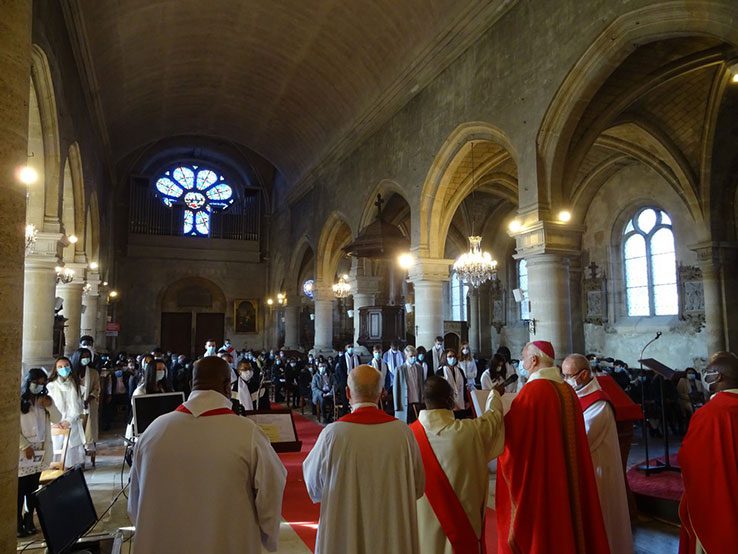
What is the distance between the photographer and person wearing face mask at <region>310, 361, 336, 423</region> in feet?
37.8

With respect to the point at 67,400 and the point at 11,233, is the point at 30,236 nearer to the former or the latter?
the point at 67,400

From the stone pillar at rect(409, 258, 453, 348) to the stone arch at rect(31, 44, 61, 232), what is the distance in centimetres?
704

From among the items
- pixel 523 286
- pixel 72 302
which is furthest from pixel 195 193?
pixel 523 286

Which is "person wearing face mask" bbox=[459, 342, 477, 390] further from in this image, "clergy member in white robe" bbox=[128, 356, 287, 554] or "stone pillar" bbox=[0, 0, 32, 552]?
"stone pillar" bbox=[0, 0, 32, 552]

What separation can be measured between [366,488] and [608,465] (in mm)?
2118

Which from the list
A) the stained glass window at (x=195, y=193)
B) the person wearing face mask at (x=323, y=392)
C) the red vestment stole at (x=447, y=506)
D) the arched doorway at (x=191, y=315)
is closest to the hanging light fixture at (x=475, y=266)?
the person wearing face mask at (x=323, y=392)

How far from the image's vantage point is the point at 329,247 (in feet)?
61.8

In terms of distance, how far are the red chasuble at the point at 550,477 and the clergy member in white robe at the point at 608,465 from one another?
1.80 ft

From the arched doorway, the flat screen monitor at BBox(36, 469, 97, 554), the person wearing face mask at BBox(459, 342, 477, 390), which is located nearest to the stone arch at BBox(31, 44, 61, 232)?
the flat screen monitor at BBox(36, 469, 97, 554)

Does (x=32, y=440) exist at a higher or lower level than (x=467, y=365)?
lower

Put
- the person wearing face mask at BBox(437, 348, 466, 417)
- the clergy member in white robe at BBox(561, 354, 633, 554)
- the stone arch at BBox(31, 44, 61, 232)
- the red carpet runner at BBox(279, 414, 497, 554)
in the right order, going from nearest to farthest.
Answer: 1. the clergy member in white robe at BBox(561, 354, 633, 554)
2. the red carpet runner at BBox(279, 414, 497, 554)
3. the stone arch at BBox(31, 44, 61, 232)
4. the person wearing face mask at BBox(437, 348, 466, 417)

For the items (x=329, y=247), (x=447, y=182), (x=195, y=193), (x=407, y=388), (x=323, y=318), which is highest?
(x=195, y=193)

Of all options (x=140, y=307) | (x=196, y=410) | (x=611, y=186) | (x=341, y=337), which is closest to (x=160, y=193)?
(x=140, y=307)

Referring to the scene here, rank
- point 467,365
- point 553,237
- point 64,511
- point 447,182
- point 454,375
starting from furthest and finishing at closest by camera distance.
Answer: point 447,182 → point 467,365 → point 454,375 → point 553,237 → point 64,511
